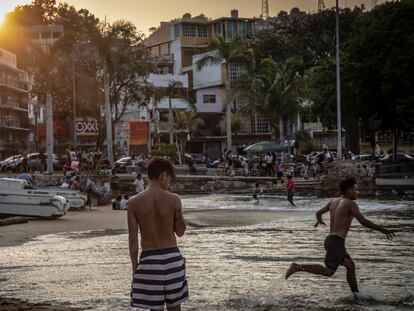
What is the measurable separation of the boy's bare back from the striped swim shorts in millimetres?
81

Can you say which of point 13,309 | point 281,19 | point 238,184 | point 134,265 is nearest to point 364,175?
point 238,184

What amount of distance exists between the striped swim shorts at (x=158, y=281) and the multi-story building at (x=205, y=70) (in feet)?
251

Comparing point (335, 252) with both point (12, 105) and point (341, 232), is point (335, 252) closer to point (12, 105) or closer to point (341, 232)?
point (341, 232)

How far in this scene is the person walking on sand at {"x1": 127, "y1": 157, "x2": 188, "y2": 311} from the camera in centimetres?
584

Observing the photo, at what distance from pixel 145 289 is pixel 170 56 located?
8661cm

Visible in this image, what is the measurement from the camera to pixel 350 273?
29.8ft

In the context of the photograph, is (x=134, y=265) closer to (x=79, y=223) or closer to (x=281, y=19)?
(x=79, y=223)

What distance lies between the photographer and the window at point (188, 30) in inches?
3546

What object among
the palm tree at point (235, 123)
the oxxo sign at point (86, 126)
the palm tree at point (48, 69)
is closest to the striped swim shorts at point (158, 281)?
the palm tree at point (48, 69)

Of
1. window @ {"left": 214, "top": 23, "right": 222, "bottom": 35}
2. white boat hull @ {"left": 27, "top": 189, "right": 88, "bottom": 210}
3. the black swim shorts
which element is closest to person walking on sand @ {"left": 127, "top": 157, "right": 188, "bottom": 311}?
the black swim shorts

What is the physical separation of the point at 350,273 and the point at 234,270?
3376 mm

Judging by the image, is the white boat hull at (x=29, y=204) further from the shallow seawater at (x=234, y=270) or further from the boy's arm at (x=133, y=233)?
the boy's arm at (x=133, y=233)

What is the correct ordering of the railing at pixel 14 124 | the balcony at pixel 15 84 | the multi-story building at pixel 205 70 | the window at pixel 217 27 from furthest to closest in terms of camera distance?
the window at pixel 217 27 → the balcony at pixel 15 84 → the multi-story building at pixel 205 70 → the railing at pixel 14 124

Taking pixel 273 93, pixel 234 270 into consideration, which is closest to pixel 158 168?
pixel 234 270
